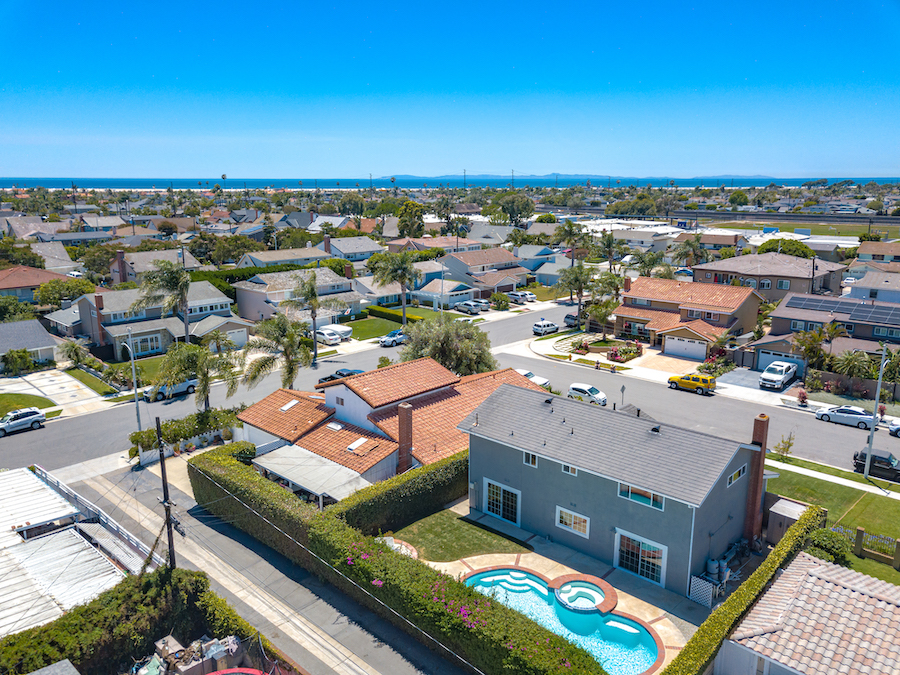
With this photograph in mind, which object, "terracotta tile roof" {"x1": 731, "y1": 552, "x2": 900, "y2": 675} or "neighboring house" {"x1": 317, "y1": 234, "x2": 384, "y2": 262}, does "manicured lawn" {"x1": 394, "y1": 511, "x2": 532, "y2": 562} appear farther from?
"neighboring house" {"x1": 317, "y1": 234, "x2": 384, "y2": 262}

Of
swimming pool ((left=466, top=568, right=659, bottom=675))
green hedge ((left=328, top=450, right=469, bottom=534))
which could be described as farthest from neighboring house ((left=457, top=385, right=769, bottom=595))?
swimming pool ((left=466, top=568, right=659, bottom=675))

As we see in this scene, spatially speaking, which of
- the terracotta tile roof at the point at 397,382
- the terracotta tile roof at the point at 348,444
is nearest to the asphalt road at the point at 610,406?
the terracotta tile roof at the point at 348,444

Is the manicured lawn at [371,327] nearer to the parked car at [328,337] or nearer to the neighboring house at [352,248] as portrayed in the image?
the parked car at [328,337]

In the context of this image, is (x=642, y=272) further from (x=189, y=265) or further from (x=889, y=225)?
(x=889, y=225)

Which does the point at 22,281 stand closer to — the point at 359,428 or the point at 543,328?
the point at 543,328

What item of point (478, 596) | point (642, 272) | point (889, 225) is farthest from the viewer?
point (889, 225)

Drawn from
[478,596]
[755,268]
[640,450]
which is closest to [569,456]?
[640,450]
